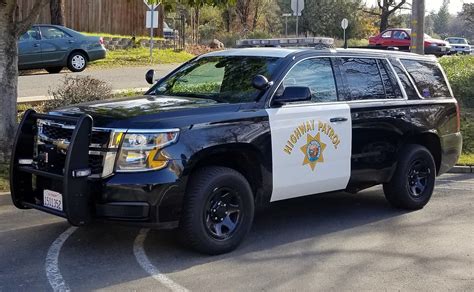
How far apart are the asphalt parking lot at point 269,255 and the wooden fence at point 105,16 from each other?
73.5 ft

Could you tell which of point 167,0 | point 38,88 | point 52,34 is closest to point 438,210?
point 167,0

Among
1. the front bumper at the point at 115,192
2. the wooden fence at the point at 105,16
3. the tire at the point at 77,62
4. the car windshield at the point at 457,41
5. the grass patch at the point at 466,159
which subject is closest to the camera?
the front bumper at the point at 115,192

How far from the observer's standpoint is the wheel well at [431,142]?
7480 mm

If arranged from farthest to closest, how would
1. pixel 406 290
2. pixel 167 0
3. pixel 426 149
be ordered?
pixel 167 0
pixel 426 149
pixel 406 290

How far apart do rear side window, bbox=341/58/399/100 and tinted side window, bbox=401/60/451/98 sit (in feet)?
1.56

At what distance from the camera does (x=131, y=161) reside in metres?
5.18

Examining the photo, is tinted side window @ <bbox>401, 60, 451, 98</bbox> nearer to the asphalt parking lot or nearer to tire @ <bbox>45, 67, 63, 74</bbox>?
the asphalt parking lot

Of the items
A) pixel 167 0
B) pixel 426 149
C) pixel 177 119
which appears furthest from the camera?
pixel 167 0

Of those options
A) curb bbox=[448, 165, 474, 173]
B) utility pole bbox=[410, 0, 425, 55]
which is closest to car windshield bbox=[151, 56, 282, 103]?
curb bbox=[448, 165, 474, 173]

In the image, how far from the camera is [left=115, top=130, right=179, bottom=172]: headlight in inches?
203

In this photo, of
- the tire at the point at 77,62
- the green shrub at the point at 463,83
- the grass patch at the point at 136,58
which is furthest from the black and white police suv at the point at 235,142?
the grass patch at the point at 136,58

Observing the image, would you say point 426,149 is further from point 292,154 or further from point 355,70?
point 292,154

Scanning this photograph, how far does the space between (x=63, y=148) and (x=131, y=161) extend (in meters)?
0.65

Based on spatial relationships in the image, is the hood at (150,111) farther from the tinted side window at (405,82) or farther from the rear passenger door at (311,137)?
the tinted side window at (405,82)
